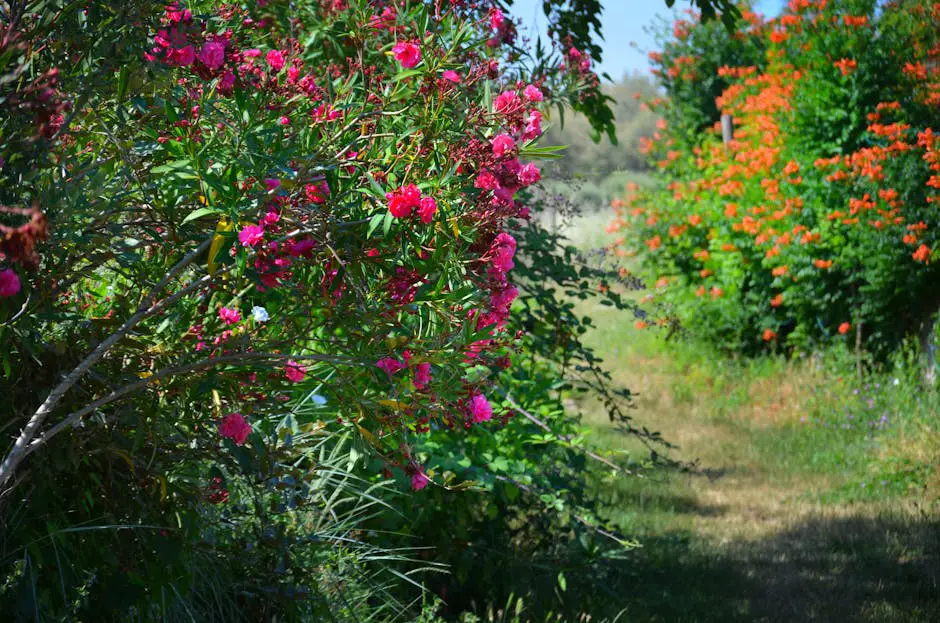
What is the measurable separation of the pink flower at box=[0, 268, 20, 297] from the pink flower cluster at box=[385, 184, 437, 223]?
2.27ft

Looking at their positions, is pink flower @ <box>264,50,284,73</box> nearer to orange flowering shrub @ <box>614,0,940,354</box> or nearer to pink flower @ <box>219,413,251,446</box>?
pink flower @ <box>219,413,251,446</box>

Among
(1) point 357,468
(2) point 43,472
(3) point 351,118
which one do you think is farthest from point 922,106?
(2) point 43,472

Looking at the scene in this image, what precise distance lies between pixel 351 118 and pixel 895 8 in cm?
771

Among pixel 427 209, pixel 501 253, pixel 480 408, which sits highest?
pixel 427 209

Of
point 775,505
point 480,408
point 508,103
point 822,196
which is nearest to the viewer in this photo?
point 508,103

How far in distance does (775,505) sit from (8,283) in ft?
17.2

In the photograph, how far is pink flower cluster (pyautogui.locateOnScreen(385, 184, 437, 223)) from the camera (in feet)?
6.02

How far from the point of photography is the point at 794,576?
464cm

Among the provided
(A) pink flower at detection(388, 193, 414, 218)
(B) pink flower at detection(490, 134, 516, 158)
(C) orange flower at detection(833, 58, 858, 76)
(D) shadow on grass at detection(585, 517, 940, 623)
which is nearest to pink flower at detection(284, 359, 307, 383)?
(A) pink flower at detection(388, 193, 414, 218)

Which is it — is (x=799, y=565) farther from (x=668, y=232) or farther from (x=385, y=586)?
(x=668, y=232)

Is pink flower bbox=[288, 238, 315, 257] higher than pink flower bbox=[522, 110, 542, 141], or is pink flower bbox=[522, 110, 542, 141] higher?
pink flower bbox=[522, 110, 542, 141]

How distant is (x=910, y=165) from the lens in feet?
23.5

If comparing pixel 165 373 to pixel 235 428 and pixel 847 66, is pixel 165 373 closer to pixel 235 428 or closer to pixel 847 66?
pixel 235 428

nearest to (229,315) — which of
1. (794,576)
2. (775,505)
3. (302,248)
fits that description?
(302,248)
